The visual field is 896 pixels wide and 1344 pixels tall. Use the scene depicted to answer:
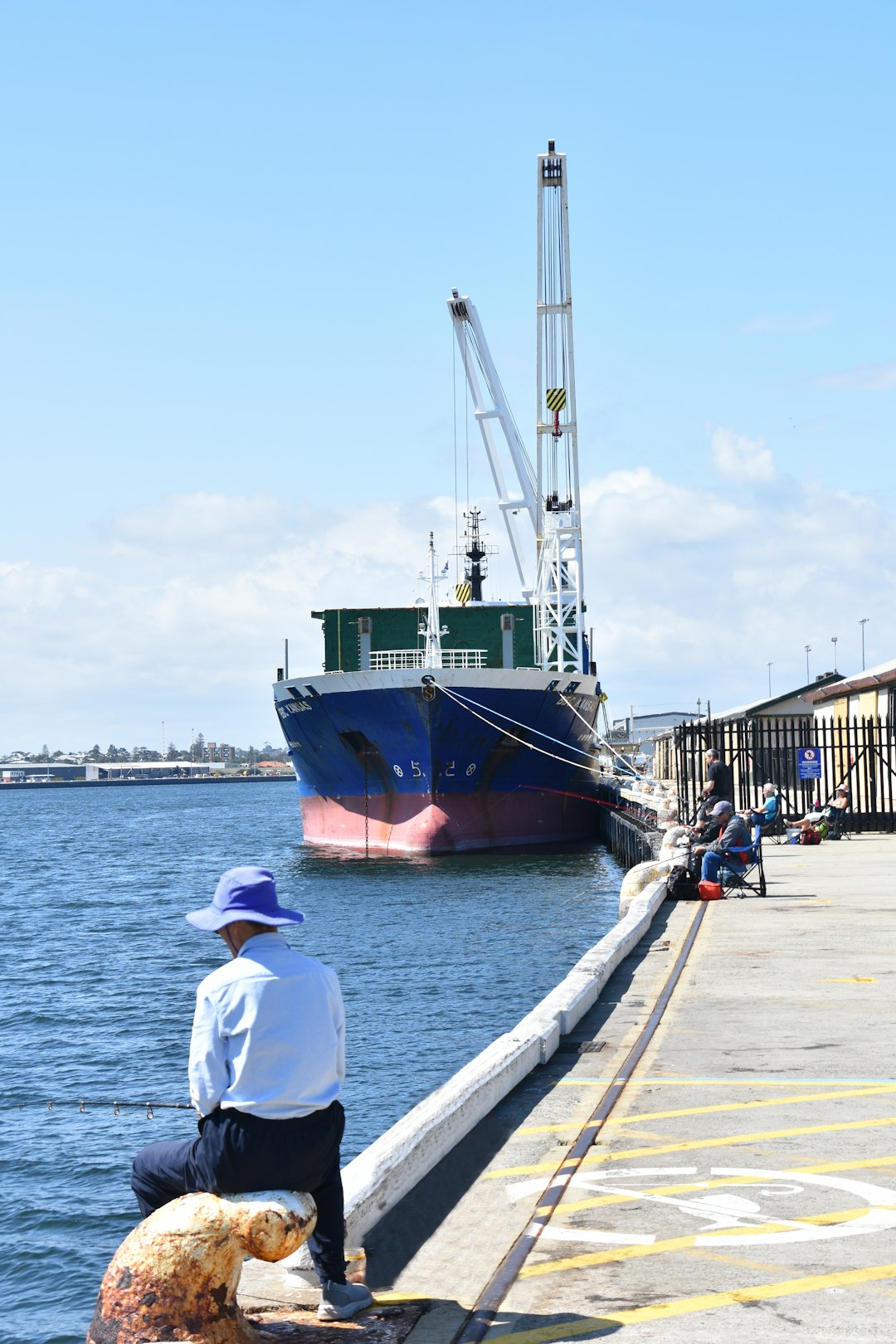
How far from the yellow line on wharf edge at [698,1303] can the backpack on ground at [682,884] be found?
13591 millimetres

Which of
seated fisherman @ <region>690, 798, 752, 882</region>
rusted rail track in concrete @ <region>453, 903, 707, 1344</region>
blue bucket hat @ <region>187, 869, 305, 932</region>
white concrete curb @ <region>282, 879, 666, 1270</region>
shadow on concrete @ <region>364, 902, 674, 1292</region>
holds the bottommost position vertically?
shadow on concrete @ <region>364, 902, 674, 1292</region>

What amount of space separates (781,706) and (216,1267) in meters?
53.8

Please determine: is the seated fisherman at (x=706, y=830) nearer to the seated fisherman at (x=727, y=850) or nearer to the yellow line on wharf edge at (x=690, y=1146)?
the seated fisherman at (x=727, y=850)


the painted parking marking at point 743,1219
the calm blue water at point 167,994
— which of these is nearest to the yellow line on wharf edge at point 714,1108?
the painted parking marking at point 743,1219

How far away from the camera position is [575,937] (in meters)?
23.5

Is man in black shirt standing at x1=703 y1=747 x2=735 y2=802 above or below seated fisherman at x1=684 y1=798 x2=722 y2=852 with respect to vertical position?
above

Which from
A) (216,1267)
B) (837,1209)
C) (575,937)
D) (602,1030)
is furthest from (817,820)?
(216,1267)

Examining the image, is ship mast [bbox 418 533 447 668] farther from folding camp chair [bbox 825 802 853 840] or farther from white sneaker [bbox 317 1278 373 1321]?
white sneaker [bbox 317 1278 373 1321]

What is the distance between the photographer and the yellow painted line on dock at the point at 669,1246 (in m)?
5.20

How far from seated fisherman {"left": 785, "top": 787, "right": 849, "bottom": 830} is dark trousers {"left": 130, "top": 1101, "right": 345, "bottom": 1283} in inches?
939

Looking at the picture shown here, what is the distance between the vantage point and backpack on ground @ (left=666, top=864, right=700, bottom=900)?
18531 millimetres

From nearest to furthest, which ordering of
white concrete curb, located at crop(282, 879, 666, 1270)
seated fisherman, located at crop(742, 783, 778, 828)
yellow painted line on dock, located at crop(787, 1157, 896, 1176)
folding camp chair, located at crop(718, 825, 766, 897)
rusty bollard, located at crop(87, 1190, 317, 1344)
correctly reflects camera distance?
rusty bollard, located at crop(87, 1190, 317, 1344) → white concrete curb, located at crop(282, 879, 666, 1270) → yellow painted line on dock, located at crop(787, 1157, 896, 1176) → folding camp chair, located at crop(718, 825, 766, 897) → seated fisherman, located at crop(742, 783, 778, 828)

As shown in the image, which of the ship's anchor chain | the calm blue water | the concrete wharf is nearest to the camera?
the concrete wharf

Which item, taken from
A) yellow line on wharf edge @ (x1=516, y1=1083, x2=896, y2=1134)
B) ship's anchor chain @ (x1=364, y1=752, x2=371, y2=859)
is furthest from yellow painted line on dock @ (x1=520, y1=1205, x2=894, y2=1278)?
ship's anchor chain @ (x1=364, y1=752, x2=371, y2=859)
